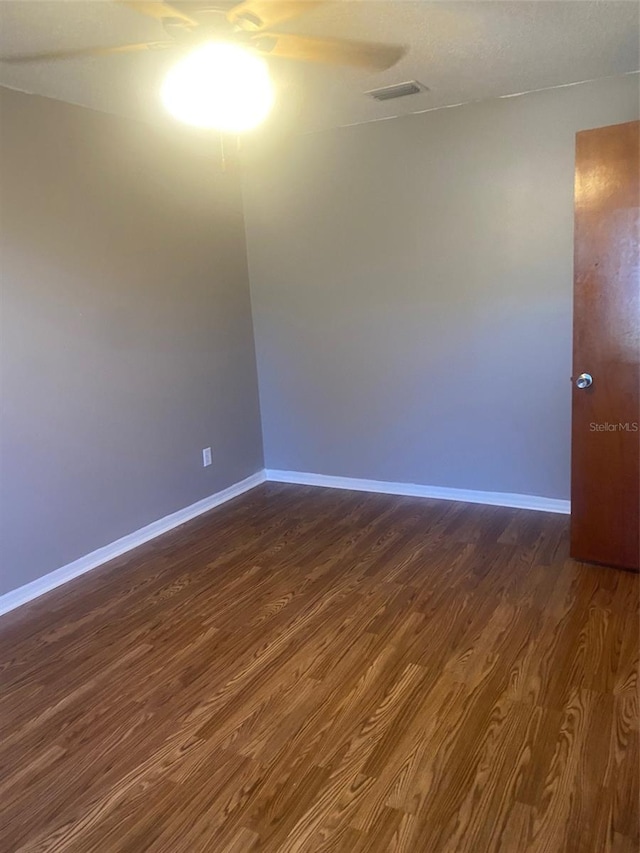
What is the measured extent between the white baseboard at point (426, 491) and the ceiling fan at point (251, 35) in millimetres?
2537

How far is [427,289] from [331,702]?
98.1 inches

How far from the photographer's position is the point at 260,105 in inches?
80.5

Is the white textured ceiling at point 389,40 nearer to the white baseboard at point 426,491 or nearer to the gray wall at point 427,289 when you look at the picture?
the gray wall at point 427,289

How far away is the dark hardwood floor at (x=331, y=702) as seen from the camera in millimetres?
1646

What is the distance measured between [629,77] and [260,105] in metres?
2.07

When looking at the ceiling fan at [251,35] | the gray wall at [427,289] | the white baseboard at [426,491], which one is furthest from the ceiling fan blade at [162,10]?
the white baseboard at [426,491]

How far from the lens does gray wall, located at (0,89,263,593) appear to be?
285 cm

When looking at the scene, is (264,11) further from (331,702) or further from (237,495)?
(237,495)

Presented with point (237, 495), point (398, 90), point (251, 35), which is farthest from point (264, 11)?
point (237, 495)

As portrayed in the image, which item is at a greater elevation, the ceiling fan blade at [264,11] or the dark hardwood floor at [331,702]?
the ceiling fan blade at [264,11]

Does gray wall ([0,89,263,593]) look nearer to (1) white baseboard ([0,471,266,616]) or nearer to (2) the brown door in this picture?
(1) white baseboard ([0,471,266,616])

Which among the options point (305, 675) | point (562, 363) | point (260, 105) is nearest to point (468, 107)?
point (562, 363)

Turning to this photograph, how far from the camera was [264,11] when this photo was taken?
1.73 m
